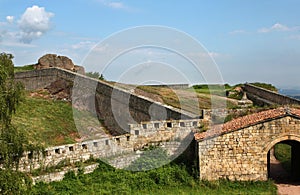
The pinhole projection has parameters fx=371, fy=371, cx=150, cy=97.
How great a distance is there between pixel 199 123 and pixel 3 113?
933cm

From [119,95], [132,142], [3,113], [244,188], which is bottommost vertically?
[244,188]

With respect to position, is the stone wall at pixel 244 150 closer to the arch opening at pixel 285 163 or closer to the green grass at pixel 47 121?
the arch opening at pixel 285 163

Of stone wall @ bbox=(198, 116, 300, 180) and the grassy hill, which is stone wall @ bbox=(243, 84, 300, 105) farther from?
stone wall @ bbox=(198, 116, 300, 180)

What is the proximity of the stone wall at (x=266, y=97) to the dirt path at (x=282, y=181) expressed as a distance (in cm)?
628

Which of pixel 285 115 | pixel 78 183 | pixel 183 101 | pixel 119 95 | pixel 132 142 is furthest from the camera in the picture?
pixel 183 101

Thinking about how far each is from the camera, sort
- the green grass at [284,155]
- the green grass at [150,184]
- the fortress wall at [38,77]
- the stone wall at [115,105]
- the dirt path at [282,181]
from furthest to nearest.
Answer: the fortress wall at [38,77]
the stone wall at [115,105]
the green grass at [284,155]
the dirt path at [282,181]
the green grass at [150,184]

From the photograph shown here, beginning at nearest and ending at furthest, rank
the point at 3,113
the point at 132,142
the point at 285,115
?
the point at 3,113
the point at 285,115
the point at 132,142

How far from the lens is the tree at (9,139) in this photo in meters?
9.52

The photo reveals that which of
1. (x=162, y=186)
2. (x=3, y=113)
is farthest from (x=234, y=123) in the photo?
(x=3, y=113)

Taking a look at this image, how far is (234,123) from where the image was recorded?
51.8 ft

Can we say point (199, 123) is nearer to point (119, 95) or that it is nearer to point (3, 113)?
point (119, 95)

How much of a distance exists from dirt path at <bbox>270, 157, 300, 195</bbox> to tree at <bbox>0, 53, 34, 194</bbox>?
9634mm

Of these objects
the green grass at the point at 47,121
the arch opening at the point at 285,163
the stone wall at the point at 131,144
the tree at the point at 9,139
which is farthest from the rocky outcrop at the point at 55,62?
the tree at the point at 9,139

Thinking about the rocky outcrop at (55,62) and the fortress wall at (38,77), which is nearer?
the fortress wall at (38,77)
